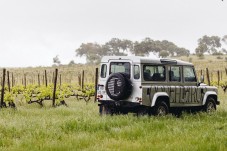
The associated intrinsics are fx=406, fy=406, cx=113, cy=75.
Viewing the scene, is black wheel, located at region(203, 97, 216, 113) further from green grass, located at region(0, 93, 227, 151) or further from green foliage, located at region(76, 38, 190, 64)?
green foliage, located at region(76, 38, 190, 64)

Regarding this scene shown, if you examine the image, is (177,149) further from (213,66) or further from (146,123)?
(213,66)

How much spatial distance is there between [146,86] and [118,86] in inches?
38.2

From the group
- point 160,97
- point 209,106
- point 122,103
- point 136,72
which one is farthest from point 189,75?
point 122,103

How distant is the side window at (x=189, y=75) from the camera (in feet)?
51.8

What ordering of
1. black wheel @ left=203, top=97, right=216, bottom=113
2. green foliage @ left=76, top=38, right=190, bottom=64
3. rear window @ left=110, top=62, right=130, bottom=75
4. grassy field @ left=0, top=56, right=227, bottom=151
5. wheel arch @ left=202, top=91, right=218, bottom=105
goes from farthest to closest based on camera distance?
green foliage @ left=76, top=38, right=190, bottom=64, black wheel @ left=203, top=97, right=216, bottom=113, wheel arch @ left=202, top=91, right=218, bottom=105, rear window @ left=110, top=62, right=130, bottom=75, grassy field @ left=0, top=56, right=227, bottom=151

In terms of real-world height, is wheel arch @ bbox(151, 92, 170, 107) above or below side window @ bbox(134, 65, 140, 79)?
below

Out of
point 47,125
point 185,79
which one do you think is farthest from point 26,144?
point 185,79

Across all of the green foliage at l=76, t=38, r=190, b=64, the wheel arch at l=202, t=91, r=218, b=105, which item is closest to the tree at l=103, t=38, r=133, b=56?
the green foliage at l=76, t=38, r=190, b=64

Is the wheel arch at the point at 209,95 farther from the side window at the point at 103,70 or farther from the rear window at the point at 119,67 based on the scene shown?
the side window at the point at 103,70

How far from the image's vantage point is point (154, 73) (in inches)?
572

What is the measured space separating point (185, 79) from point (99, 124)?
5.03 m

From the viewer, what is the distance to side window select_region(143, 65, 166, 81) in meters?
14.2

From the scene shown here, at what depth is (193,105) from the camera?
16.0 m

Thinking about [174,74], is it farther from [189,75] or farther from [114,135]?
[114,135]
